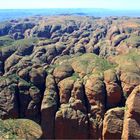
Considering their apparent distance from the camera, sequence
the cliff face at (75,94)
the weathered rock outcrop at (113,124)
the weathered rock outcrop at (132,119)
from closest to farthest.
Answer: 1. the weathered rock outcrop at (132,119)
2. the weathered rock outcrop at (113,124)
3. the cliff face at (75,94)

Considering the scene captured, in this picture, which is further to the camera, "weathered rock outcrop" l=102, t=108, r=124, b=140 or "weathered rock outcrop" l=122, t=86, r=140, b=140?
"weathered rock outcrop" l=102, t=108, r=124, b=140

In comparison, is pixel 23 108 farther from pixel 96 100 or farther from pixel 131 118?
pixel 131 118

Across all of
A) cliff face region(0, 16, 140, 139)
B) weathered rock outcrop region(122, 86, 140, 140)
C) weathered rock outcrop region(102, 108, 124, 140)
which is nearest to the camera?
weathered rock outcrop region(122, 86, 140, 140)

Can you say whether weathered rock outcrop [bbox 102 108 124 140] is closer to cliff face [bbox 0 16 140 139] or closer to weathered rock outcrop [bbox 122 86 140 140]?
cliff face [bbox 0 16 140 139]

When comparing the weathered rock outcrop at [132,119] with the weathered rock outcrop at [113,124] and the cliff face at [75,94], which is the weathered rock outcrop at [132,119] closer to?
the cliff face at [75,94]

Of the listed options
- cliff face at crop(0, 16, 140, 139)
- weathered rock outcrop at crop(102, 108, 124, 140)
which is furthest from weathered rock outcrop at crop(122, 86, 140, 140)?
weathered rock outcrop at crop(102, 108, 124, 140)

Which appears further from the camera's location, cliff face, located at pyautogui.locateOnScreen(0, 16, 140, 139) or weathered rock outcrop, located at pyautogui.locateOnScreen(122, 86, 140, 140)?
cliff face, located at pyautogui.locateOnScreen(0, 16, 140, 139)

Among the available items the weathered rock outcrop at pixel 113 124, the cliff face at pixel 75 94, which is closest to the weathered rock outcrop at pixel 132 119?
the cliff face at pixel 75 94

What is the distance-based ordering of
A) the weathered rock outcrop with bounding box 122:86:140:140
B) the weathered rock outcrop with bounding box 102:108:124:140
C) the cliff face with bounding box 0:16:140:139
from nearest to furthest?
the weathered rock outcrop with bounding box 122:86:140:140 < the weathered rock outcrop with bounding box 102:108:124:140 < the cliff face with bounding box 0:16:140:139

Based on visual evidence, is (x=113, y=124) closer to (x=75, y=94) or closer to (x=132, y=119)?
(x=132, y=119)

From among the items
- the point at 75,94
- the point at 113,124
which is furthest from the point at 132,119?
the point at 75,94

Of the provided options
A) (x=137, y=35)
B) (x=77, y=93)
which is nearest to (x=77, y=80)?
(x=77, y=93)
